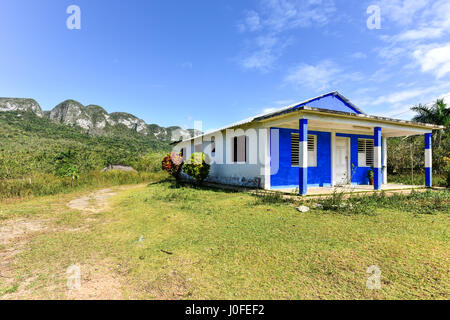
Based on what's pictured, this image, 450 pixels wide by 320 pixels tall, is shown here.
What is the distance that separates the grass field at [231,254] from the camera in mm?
2379

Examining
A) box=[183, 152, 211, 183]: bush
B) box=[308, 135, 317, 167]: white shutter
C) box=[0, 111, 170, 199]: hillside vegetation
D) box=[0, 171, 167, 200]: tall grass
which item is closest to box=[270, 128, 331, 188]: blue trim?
box=[308, 135, 317, 167]: white shutter

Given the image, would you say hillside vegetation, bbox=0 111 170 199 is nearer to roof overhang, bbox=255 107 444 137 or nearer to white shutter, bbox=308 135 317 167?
roof overhang, bbox=255 107 444 137

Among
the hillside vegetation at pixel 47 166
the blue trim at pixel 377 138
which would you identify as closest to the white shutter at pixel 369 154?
the blue trim at pixel 377 138

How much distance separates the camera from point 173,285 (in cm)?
251

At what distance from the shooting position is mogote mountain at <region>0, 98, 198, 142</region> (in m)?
53.3

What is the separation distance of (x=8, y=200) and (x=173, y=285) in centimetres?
916

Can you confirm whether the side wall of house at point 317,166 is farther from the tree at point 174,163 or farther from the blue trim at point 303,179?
the tree at point 174,163

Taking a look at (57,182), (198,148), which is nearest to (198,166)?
(198,148)

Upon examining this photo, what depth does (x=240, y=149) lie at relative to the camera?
11141mm

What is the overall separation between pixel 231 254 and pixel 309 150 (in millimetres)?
8429

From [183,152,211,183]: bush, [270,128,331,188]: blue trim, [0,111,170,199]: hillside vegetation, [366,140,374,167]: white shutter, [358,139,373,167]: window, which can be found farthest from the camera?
[366,140,374,167]: white shutter

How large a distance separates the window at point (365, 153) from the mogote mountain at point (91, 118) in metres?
42.9

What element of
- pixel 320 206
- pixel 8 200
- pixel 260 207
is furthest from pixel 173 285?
pixel 8 200

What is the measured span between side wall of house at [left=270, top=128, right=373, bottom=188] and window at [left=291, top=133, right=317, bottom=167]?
0.56 ft
